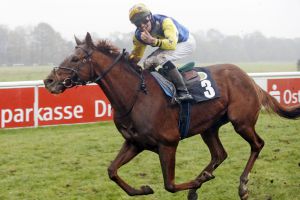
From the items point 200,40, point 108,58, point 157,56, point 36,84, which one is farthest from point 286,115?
point 200,40

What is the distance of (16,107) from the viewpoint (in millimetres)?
9461

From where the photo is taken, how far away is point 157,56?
4.24 meters

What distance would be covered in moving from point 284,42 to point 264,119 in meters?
28.5

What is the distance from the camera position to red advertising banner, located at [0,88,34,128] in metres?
9.36

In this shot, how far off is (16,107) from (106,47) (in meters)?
5.92

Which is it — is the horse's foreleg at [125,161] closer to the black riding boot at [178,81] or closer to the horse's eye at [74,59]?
the black riding boot at [178,81]

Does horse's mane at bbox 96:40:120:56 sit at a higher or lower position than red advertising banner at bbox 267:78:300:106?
higher

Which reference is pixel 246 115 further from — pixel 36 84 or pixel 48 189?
pixel 36 84

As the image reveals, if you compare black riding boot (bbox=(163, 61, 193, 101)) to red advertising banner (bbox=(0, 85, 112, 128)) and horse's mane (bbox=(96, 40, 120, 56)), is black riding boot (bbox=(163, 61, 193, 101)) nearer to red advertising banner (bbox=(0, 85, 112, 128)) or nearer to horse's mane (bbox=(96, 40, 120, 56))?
horse's mane (bbox=(96, 40, 120, 56))

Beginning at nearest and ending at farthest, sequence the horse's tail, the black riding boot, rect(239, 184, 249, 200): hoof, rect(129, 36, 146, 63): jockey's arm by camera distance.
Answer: the black riding boot < rect(129, 36, 146, 63): jockey's arm < rect(239, 184, 249, 200): hoof < the horse's tail

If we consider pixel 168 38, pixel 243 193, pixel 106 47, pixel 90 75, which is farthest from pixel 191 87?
pixel 243 193

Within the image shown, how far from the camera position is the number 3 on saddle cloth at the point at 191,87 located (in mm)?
4164

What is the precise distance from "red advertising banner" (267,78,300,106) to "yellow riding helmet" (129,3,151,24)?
7.94m

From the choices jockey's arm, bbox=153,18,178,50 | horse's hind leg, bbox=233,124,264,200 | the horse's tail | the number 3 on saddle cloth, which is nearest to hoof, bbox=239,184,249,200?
horse's hind leg, bbox=233,124,264,200
